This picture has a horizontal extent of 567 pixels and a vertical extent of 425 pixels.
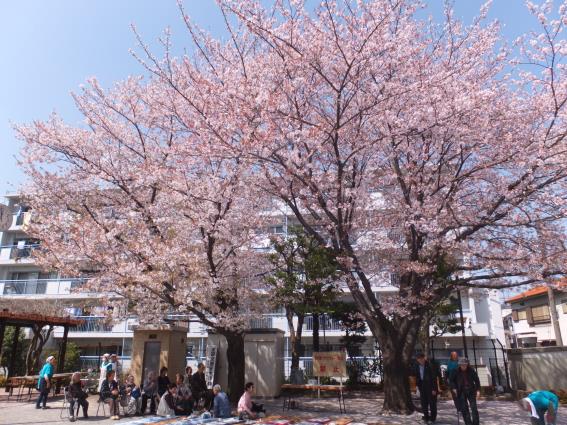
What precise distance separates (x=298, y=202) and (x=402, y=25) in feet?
15.5

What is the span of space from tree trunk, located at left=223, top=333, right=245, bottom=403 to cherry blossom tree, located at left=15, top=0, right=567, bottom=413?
988 mm

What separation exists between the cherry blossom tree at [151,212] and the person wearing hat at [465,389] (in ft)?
Answer: 17.3

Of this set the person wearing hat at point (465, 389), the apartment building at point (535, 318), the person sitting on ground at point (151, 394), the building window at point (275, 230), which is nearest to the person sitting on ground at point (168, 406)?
the person sitting on ground at point (151, 394)

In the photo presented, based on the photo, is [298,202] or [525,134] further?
[298,202]

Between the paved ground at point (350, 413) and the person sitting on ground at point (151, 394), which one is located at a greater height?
the person sitting on ground at point (151, 394)

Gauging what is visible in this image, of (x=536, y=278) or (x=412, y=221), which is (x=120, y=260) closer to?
(x=412, y=221)

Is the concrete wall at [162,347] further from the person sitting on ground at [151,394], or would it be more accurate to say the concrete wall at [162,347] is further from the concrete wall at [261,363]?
the person sitting on ground at [151,394]

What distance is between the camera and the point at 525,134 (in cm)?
971

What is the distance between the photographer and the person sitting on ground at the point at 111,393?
390 inches

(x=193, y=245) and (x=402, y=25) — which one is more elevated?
(x=402, y=25)

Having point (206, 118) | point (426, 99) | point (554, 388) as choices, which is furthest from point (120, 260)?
point (554, 388)

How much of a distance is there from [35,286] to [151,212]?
71.3 ft

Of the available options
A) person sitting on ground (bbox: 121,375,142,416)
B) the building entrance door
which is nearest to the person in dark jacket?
person sitting on ground (bbox: 121,375,142,416)

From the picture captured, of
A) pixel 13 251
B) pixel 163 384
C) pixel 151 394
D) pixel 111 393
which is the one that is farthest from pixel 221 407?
pixel 13 251
